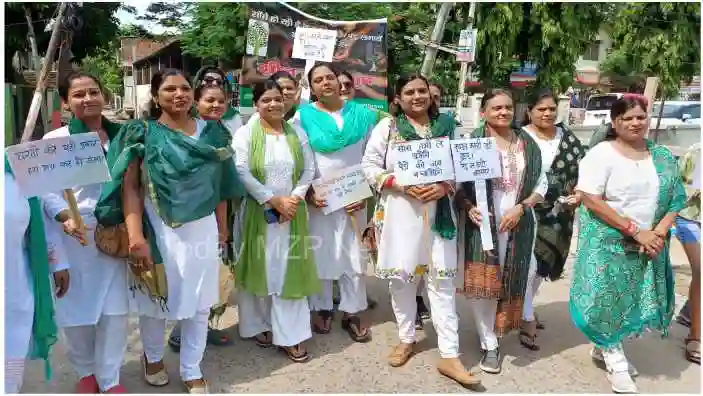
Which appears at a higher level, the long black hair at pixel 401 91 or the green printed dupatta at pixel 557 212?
the long black hair at pixel 401 91

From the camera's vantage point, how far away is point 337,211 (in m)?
3.61

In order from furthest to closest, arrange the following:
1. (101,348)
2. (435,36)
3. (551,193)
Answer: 1. (435,36)
2. (551,193)
3. (101,348)

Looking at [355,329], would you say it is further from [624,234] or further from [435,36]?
[435,36]

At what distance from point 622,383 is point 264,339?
2.05 metres

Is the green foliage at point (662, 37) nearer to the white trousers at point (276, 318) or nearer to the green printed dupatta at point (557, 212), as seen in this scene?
the green printed dupatta at point (557, 212)

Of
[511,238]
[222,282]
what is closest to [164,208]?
[222,282]

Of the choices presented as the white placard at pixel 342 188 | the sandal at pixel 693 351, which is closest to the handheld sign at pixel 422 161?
the white placard at pixel 342 188

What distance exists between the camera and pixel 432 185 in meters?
3.04

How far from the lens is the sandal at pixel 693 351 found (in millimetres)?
3463

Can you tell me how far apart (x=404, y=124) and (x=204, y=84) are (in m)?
1.15

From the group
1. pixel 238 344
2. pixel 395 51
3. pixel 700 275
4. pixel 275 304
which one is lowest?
pixel 238 344

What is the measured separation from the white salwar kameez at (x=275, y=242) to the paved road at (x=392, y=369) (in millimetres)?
185

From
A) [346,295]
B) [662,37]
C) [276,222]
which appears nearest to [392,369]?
[346,295]

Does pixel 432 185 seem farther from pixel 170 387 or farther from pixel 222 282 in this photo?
pixel 170 387
